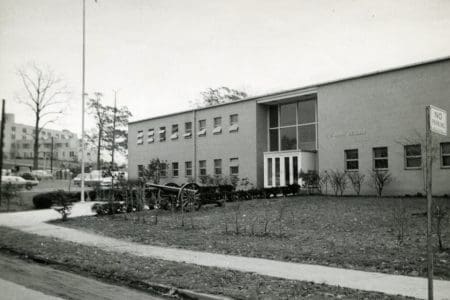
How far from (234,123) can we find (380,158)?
1265 cm

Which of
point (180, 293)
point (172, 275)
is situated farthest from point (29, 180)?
point (180, 293)

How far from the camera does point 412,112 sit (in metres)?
25.0

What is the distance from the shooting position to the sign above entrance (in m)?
6.03

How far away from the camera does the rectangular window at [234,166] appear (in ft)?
117

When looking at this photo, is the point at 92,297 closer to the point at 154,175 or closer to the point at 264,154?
the point at 264,154

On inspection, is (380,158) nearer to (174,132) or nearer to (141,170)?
(174,132)

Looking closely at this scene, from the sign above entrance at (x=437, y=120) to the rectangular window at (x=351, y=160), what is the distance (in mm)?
21889

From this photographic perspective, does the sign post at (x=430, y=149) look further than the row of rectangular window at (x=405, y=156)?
No

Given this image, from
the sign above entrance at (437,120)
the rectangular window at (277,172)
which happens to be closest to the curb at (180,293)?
the sign above entrance at (437,120)

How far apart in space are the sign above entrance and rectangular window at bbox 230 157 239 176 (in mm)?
29205

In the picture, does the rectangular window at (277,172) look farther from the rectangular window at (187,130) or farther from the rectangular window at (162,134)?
the rectangular window at (162,134)

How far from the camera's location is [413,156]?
25.1 meters

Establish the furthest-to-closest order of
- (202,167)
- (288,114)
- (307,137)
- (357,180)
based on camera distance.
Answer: (202,167), (288,114), (307,137), (357,180)

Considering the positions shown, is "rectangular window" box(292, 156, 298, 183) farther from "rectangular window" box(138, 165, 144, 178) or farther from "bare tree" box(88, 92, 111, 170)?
"bare tree" box(88, 92, 111, 170)
